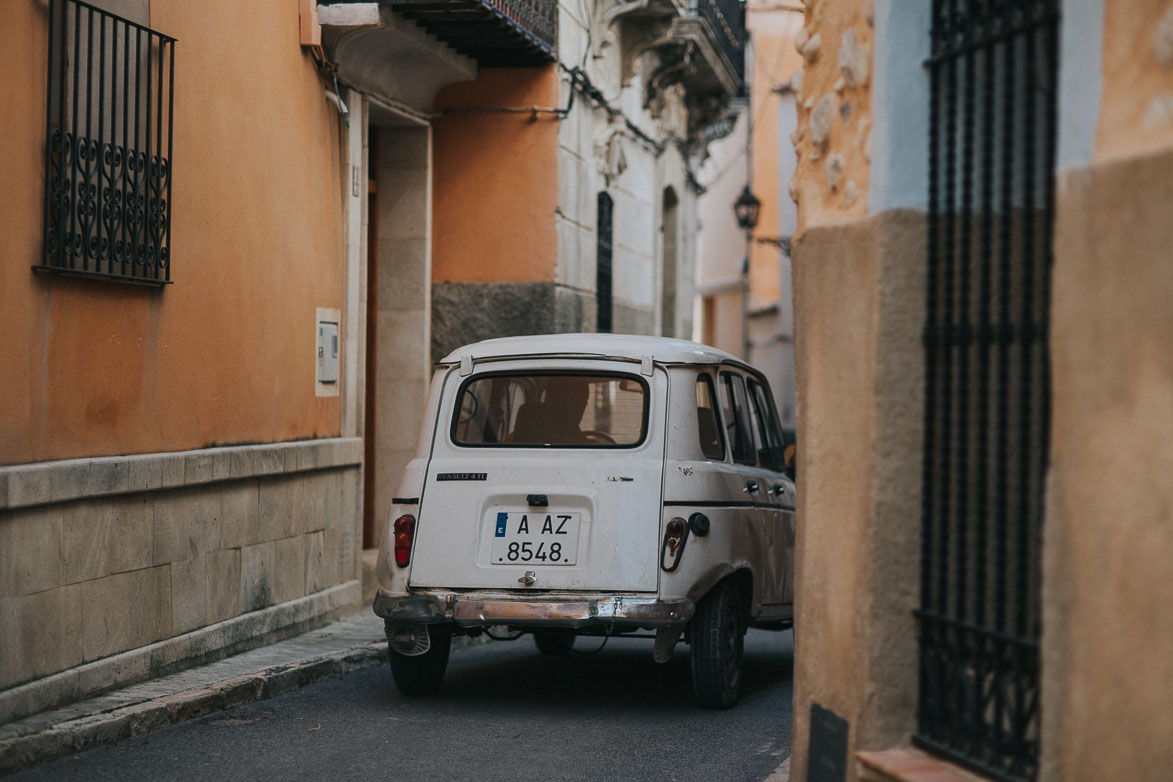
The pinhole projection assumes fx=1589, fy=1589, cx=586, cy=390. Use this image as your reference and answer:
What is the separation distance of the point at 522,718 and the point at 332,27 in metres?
5.60

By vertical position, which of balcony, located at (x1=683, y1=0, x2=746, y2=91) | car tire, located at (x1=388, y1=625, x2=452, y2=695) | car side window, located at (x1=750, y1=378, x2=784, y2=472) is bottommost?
car tire, located at (x1=388, y1=625, x2=452, y2=695)

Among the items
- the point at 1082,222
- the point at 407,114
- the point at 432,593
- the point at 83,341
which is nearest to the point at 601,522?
the point at 432,593

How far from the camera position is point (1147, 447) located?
12.0 ft

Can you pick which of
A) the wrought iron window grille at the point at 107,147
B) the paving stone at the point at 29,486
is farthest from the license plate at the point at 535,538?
the wrought iron window grille at the point at 107,147

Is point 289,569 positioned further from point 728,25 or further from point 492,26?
point 728,25

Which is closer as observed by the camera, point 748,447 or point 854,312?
point 854,312

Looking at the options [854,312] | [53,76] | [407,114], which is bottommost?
[854,312]

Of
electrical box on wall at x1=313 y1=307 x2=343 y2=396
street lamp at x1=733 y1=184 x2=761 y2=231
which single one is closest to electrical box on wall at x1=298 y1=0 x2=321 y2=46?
electrical box on wall at x1=313 y1=307 x2=343 y2=396

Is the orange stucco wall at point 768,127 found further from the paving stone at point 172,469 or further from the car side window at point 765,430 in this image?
the paving stone at point 172,469

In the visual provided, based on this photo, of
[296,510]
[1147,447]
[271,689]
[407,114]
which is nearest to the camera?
[1147,447]

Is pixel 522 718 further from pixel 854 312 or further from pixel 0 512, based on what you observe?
pixel 854 312

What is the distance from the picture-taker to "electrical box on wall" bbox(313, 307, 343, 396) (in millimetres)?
11375

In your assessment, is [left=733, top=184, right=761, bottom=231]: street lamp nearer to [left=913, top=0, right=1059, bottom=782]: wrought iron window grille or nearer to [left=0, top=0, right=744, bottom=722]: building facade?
[left=0, top=0, right=744, bottom=722]: building facade

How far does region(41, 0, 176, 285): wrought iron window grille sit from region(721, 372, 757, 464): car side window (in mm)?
3165
